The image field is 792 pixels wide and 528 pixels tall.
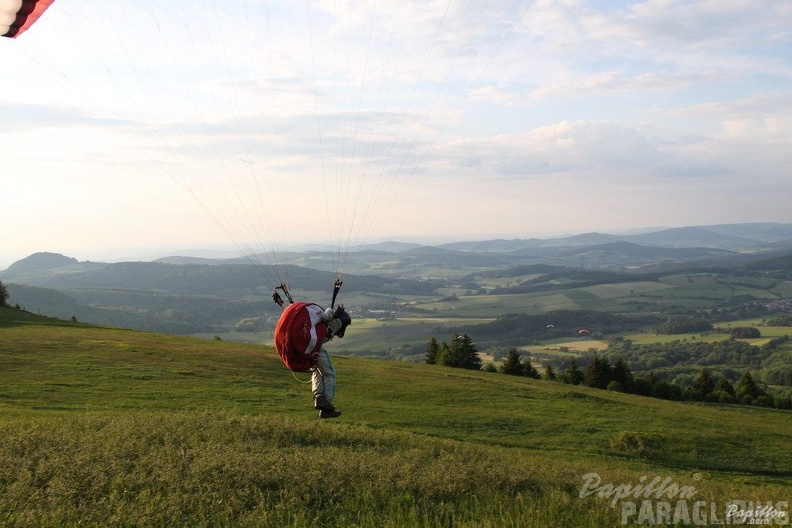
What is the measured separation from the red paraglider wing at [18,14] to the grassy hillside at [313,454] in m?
7.78

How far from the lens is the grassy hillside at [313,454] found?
348 inches

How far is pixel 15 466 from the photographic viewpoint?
10.0 meters

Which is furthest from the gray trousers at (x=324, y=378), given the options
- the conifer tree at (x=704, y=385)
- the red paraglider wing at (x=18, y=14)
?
the conifer tree at (x=704, y=385)

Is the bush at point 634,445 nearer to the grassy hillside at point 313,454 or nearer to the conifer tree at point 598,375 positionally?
the grassy hillside at point 313,454

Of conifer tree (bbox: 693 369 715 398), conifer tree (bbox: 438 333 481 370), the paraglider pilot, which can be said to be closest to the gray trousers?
the paraglider pilot

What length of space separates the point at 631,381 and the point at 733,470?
35754mm

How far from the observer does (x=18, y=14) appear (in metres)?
11.2

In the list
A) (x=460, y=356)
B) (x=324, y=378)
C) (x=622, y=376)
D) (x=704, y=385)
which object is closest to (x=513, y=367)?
(x=460, y=356)

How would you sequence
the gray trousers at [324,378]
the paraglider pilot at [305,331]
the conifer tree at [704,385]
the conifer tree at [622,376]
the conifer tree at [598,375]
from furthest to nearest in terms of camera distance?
the conifer tree at [704,385] → the conifer tree at [598,375] → the conifer tree at [622,376] → the gray trousers at [324,378] → the paraglider pilot at [305,331]

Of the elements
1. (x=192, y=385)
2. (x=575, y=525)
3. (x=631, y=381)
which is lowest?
(x=631, y=381)

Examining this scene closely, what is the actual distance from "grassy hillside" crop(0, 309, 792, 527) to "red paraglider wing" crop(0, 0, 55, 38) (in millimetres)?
7778

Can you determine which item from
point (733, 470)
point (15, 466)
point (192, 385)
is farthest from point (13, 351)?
point (733, 470)

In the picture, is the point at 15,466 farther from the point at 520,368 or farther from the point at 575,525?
Result: the point at 520,368

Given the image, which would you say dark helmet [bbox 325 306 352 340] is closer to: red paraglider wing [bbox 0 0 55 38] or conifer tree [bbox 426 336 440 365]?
red paraglider wing [bbox 0 0 55 38]
